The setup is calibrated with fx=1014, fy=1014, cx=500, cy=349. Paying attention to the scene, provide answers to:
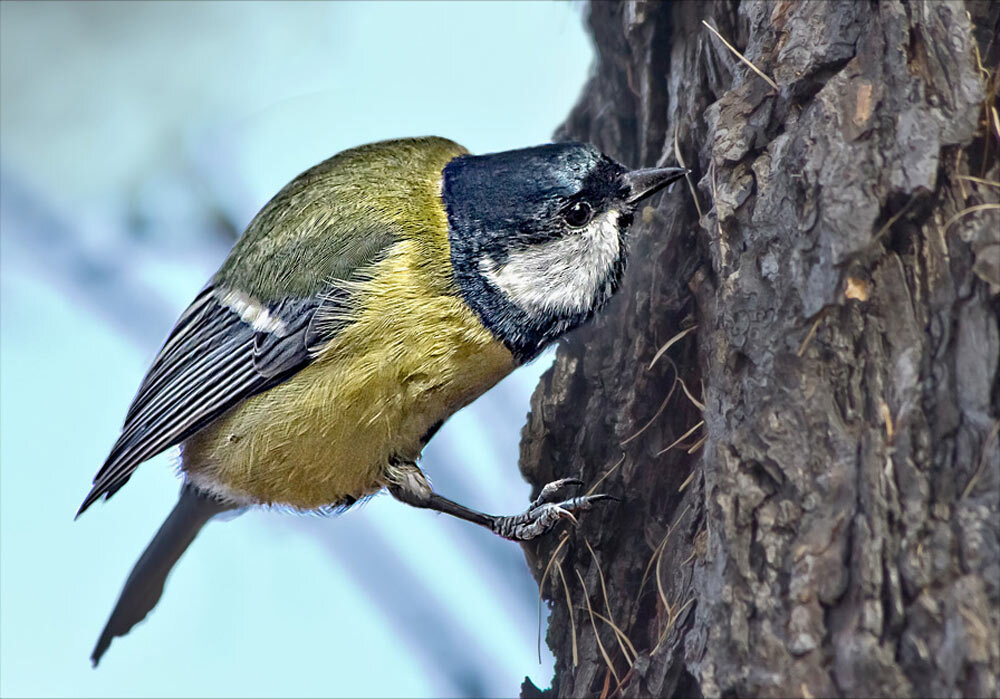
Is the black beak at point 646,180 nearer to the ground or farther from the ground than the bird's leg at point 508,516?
farther from the ground

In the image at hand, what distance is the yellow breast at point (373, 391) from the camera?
8.28 ft

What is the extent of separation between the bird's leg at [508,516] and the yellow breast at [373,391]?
8 centimetres

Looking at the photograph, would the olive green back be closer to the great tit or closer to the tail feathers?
the great tit

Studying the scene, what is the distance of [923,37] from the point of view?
1.94 m

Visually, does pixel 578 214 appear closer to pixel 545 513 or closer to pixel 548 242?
pixel 548 242

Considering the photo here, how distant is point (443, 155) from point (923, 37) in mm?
1490

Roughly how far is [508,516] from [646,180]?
3.26 ft

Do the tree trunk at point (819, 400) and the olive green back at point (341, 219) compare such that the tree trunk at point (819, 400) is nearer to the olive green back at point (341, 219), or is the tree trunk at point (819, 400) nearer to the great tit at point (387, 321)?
the great tit at point (387, 321)

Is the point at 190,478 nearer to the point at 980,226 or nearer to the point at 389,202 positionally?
the point at 389,202

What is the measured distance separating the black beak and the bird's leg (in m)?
0.77

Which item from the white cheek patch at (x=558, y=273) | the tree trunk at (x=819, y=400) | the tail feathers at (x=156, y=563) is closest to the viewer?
the tree trunk at (x=819, y=400)

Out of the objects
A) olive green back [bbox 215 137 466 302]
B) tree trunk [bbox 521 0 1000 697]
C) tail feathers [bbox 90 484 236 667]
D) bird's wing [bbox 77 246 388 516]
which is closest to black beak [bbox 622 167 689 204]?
tree trunk [bbox 521 0 1000 697]

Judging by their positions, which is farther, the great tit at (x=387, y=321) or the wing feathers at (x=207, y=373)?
the wing feathers at (x=207, y=373)

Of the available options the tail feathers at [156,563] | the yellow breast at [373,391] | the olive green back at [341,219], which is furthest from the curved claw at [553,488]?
the tail feathers at [156,563]
